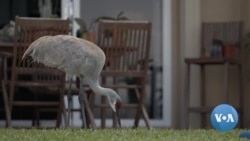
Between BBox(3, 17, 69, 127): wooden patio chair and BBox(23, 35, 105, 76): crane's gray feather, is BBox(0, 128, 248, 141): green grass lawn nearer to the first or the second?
BBox(23, 35, 105, 76): crane's gray feather

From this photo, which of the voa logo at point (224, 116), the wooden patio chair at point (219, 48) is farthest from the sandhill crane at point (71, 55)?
the wooden patio chair at point (219, 48)

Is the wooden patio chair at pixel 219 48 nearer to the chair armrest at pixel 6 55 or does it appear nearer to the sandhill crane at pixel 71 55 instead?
the chair armrest at pixel 6 55

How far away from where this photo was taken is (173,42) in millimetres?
8109

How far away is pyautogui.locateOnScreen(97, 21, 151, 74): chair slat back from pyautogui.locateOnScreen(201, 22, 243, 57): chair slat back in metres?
1.50

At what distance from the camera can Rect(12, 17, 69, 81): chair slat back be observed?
6.28 metres

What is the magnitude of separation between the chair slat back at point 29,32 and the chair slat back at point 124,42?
0.35 metres

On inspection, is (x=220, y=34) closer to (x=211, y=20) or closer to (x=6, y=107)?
(x=211, y=20)

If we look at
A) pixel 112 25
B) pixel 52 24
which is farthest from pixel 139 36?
pixel 52 24

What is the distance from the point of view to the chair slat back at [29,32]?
628 cm

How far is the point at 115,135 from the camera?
5.12m

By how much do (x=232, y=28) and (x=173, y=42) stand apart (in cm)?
64

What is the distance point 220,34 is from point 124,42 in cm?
172

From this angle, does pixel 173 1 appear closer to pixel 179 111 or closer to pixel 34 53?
pixel 179 111

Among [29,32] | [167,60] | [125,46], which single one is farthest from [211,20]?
[29,32]
